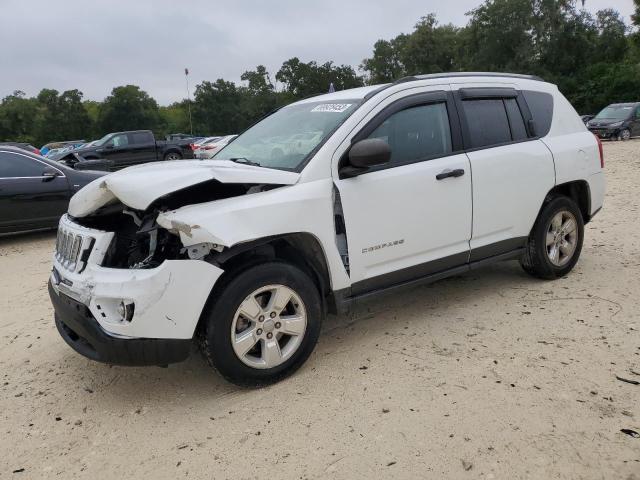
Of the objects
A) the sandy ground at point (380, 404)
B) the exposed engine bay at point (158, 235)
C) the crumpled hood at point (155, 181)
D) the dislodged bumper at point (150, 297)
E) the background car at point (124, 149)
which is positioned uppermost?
the background car at point (124, 149)

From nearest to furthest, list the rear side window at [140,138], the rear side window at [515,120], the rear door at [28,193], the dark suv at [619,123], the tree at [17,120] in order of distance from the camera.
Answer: the rear side window at [515,120] → the rear door at [28,193] → the rear side window at [140,138] → the dark suv at [619,123] → the tree at [17,120]

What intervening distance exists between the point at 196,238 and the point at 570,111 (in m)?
3.83

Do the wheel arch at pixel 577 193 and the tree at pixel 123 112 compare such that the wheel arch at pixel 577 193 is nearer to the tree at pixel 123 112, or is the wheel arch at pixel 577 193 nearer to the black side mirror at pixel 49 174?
the black side mirror at pixel 49 174

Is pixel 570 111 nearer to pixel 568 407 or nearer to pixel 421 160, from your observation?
pixel 421 160

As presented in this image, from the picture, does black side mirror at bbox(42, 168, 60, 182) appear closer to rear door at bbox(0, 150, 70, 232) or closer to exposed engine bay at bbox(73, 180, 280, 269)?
rear door at bbox(0, 150, 70, 232)

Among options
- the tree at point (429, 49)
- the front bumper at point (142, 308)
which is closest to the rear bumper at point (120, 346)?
the front bumper at point (142, 308)

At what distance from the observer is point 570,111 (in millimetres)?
4867

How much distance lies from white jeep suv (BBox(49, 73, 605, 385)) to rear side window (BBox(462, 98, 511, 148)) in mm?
17

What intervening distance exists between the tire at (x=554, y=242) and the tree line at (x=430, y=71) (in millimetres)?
29663

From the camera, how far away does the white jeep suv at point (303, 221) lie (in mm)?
2816

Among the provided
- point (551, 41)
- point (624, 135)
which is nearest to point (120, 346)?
point (624, 135)

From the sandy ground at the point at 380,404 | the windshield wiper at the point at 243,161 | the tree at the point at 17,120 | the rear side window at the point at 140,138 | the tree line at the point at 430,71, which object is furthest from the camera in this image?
the tree at the point at 17,120

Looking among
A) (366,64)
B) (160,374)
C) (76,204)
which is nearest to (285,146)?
(76,204)

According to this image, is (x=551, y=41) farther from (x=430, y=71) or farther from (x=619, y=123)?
(x=619, y=123)
